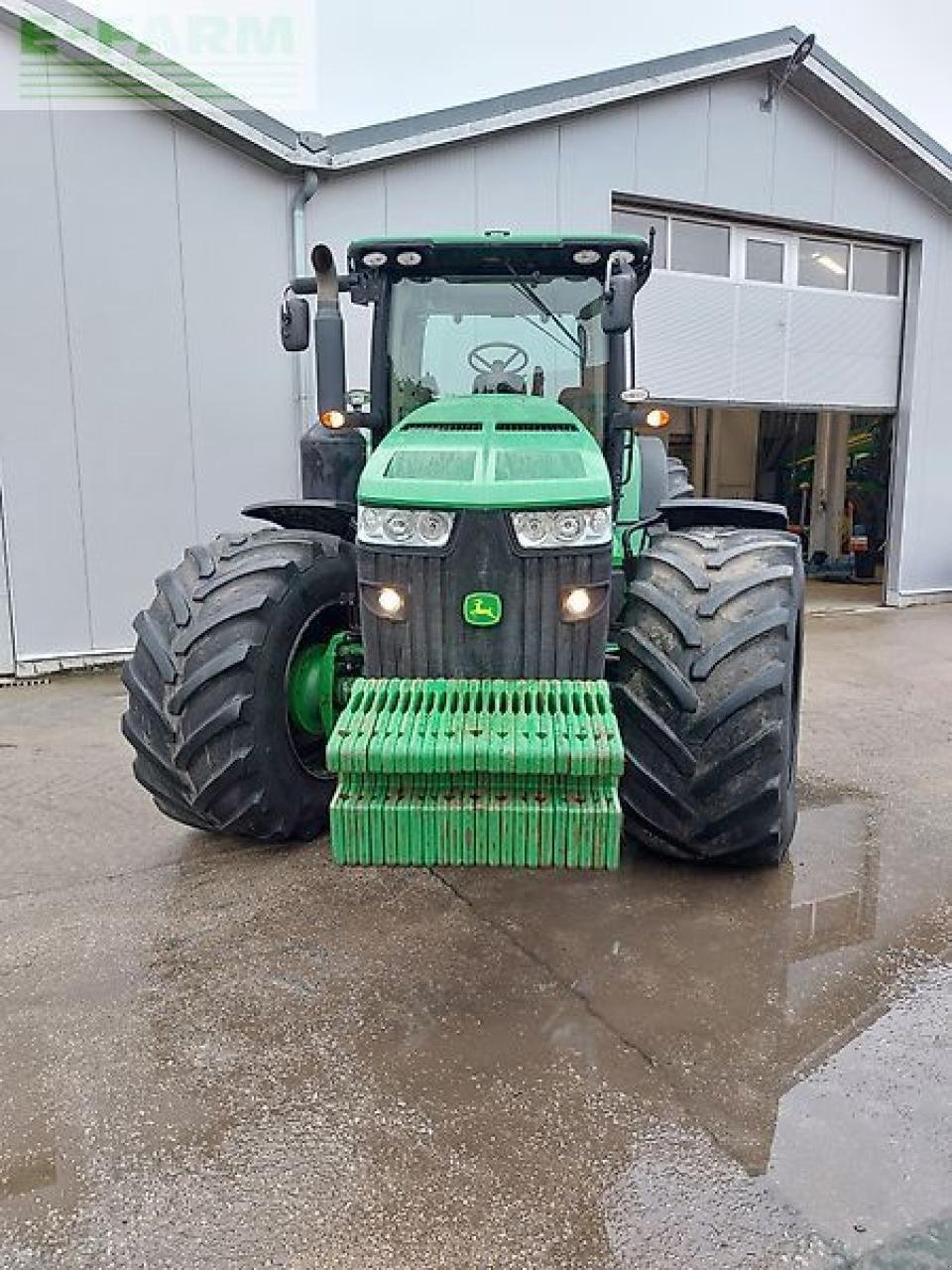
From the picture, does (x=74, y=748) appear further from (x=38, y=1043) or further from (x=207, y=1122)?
(x=207, y=1122)

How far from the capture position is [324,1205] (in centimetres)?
191

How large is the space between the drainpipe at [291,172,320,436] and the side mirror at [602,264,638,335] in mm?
4099

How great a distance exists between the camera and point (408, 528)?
295 cm

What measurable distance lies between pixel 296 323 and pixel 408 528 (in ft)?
4.84

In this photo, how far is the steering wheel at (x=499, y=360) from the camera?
12.8ft

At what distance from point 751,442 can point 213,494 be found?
1173 centimetres

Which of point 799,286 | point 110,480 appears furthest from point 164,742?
point 799,286

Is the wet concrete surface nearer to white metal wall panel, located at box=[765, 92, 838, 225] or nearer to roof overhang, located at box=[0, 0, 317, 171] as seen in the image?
roof overhang, located at box=[0, 0, 317, 171]

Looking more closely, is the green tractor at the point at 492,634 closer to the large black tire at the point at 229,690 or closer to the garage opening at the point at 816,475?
the large black tire at the point at 229,690

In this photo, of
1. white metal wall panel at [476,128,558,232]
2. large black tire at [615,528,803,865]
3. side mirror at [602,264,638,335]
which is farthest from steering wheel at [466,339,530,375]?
white metal wall panel at [476,128,558,232]

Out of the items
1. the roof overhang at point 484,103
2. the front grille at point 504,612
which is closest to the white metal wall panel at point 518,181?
the roof overhang at point 484,103

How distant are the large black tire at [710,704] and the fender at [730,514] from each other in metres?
0.46

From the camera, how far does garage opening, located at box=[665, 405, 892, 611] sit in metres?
13.4

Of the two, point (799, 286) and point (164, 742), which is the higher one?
point (799, 286)
